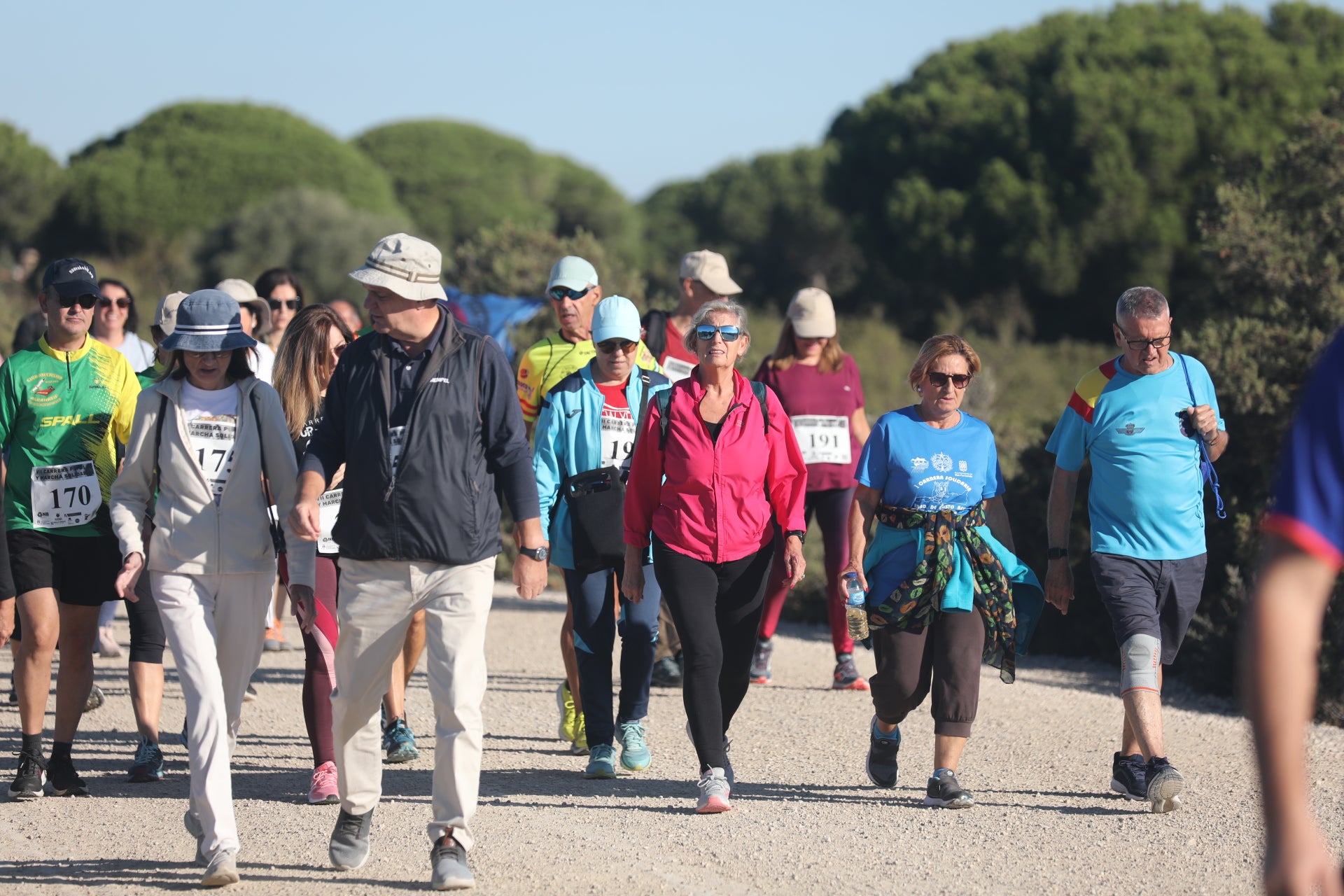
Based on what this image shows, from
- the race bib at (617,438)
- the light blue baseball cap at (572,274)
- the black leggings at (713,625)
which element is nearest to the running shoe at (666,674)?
the race bib at (617,438)

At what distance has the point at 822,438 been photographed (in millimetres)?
8828

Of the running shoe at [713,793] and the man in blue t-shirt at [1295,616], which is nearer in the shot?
the man in blue t-shirt at [1295,616]

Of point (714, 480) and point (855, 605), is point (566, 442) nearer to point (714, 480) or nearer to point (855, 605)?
point (714, 480)

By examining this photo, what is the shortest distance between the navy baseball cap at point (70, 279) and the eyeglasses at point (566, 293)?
2113mm

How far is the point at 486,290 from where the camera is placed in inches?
747

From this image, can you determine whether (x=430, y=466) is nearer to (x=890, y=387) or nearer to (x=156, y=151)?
(x=890, y=387)

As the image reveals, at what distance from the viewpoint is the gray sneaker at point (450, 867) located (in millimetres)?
4934

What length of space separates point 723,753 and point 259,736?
9.47ft

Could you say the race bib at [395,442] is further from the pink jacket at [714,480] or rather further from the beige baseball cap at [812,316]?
the beige baseball cap at [812,316]

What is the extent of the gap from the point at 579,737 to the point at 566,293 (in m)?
2.20

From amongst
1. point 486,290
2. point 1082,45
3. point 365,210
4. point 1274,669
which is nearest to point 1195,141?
point 1082,45

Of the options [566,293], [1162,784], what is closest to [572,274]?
[566,293]

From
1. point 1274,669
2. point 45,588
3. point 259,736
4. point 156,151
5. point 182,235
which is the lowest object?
point 259,736

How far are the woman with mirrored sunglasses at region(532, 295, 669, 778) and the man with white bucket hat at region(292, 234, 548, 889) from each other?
1.49m
